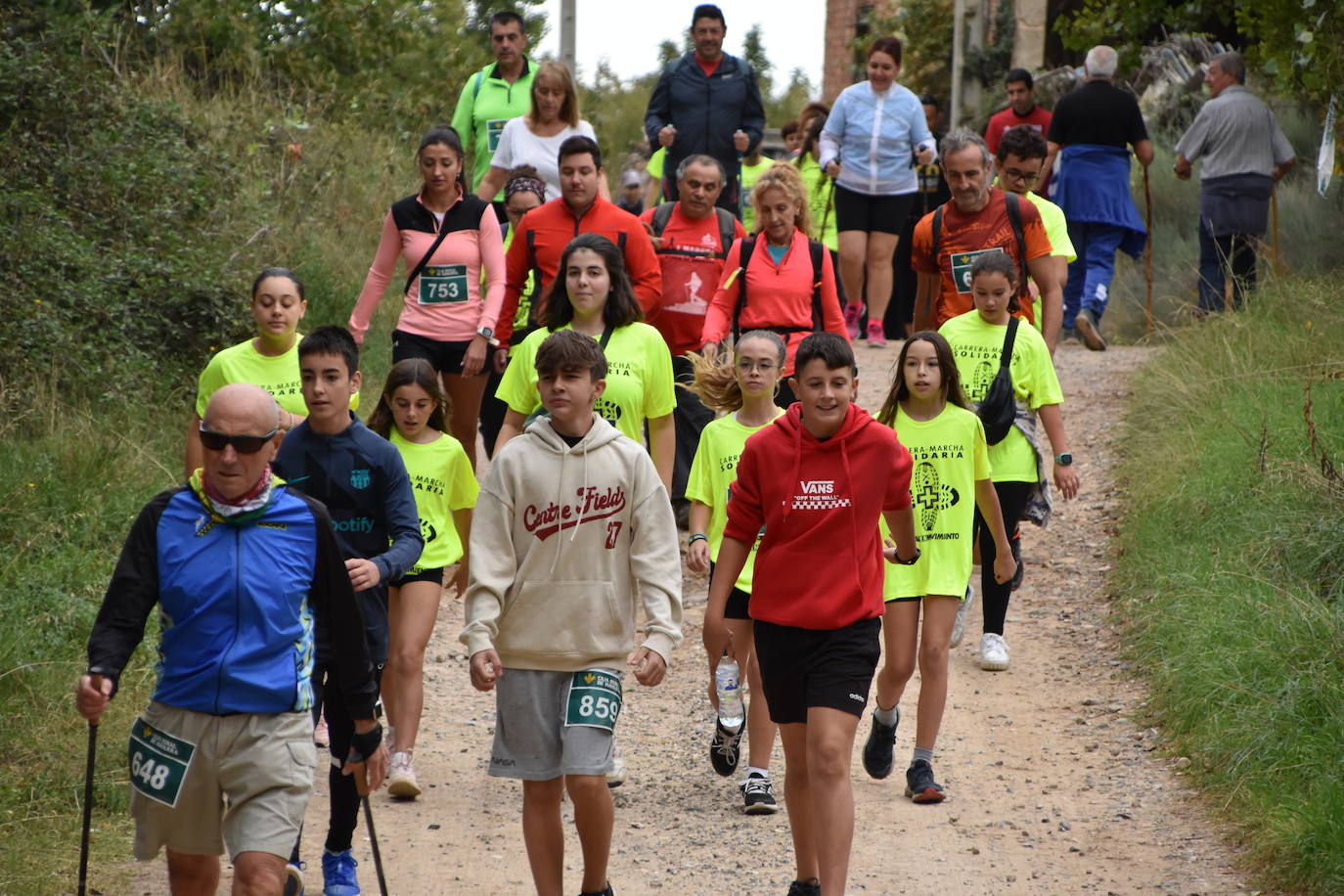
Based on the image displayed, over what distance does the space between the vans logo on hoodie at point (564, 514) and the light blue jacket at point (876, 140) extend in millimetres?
7638

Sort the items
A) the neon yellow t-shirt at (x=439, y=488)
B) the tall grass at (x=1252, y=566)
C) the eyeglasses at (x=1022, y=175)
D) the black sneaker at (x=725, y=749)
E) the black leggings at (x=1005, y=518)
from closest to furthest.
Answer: the tall grass at (x=1252, y=566) → the neon yellow t-shirt at (x=439, y=488) → the black sneaker at (x=725, y=749) → the black leggings at (x=1005, y=518) → the eyeglasses at (x=1022, y=175)

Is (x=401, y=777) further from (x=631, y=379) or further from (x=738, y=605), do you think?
(x=631, y=379)

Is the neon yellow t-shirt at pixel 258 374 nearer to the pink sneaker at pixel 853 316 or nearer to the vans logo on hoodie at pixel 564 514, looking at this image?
the vans logo on hoodie at pixel 564 514

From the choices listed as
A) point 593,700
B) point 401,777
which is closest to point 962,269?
point 401,777

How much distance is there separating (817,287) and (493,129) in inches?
142

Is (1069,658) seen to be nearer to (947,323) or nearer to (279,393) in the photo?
(947,323)

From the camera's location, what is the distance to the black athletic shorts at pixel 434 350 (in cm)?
859

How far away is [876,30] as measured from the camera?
28.5 meters

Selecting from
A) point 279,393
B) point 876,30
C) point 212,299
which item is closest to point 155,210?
point 212,299

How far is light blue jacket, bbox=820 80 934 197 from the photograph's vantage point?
12.4m

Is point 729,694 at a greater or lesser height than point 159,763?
lesser

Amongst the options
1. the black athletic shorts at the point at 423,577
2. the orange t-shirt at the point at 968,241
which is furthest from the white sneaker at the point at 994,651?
the black athletic shorts at the point at 423,577

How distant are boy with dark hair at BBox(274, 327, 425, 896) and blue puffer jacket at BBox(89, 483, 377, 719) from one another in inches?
43.0

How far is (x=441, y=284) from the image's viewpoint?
28.1 ft
